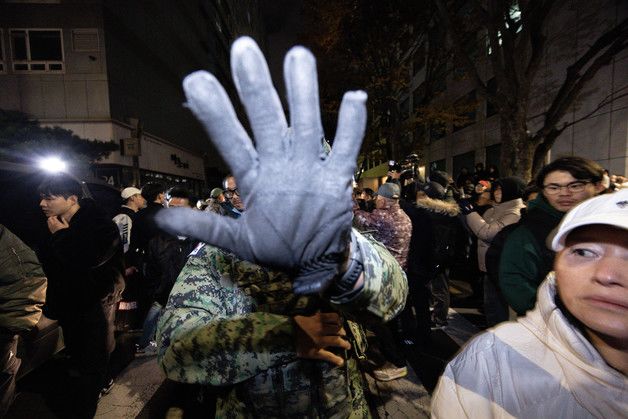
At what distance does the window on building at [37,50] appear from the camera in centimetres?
1438

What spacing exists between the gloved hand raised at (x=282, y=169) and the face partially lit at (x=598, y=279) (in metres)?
0.83

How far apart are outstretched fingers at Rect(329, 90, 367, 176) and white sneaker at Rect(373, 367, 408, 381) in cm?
350

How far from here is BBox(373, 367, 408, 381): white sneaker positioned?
12.2ft

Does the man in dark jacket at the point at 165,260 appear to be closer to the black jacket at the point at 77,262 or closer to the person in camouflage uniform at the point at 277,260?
the black jacket at the point at 77,262

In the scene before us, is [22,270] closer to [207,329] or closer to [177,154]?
[207,329]

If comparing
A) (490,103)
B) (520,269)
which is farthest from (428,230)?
(490,103)

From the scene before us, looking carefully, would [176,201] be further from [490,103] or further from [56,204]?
[490,103]

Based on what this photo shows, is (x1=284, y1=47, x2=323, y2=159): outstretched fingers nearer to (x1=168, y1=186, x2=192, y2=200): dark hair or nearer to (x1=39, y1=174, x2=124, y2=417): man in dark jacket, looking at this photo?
(x1=39, y1=174, x2=124, y2=417): man in dark jacket

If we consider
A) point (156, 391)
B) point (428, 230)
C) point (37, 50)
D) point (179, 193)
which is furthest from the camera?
point (37, 50)

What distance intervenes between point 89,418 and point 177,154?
2253 centimetres

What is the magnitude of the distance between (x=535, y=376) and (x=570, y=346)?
15 cm

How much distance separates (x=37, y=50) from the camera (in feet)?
47.9

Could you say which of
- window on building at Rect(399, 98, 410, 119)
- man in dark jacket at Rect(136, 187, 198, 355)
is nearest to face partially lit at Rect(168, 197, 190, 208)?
man in dark jacket at Rect(136, 187, 198, 355)

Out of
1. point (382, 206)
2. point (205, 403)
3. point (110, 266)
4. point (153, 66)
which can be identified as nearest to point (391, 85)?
point (153, 66)
